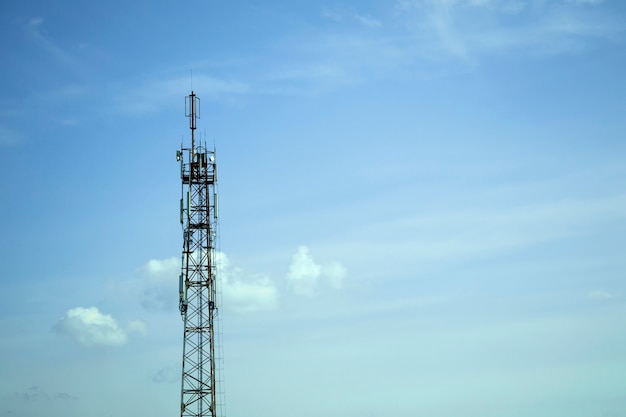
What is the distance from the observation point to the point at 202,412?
73375 mm

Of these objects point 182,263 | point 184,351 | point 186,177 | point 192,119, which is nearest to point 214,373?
point 184,351

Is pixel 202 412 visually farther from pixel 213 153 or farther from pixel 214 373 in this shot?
pixel 213 153

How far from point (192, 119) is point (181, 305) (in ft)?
57.0

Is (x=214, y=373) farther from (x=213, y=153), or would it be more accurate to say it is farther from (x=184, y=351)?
(x=213, y=153)

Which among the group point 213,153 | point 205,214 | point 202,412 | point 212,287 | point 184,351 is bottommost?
point 202,412

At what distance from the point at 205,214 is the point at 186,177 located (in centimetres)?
389

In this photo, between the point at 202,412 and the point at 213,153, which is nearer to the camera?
the point at 202,412

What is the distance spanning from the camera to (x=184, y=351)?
74062 mm

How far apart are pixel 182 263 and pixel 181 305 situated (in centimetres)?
390

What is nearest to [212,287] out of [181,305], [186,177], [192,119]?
[181,305]

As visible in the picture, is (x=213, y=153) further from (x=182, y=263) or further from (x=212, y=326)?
(x=212, y=326)

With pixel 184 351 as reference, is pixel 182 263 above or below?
above

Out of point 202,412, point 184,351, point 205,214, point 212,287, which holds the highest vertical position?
point 205,214

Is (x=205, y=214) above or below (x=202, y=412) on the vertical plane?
above
